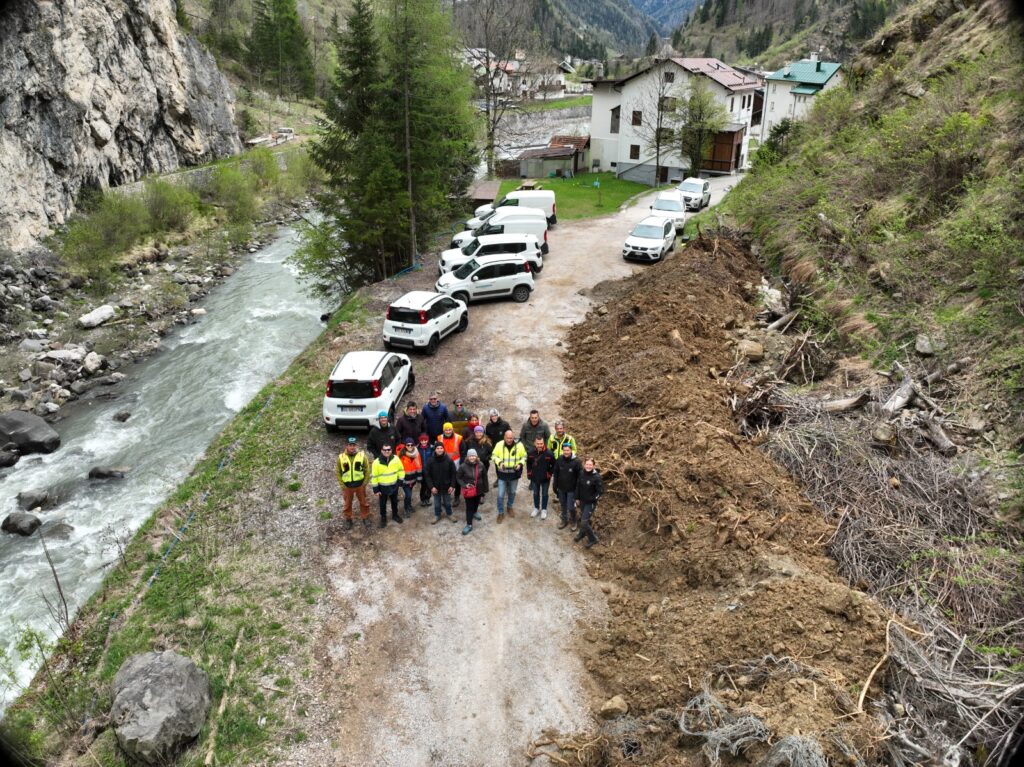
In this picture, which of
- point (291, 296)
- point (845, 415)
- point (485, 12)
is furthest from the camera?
point (485, 12)

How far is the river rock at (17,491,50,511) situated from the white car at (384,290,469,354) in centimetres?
960

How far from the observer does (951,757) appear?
20.6 feet

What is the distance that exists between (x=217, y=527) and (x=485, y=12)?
164ft

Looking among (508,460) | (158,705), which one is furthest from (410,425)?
(158,705)

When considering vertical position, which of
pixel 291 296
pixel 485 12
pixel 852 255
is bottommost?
pixel 291 296

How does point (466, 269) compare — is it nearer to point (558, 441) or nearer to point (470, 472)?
point (558, 441)

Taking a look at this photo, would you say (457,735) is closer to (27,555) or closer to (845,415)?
(845,415)

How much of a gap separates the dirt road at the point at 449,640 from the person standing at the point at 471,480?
59cm

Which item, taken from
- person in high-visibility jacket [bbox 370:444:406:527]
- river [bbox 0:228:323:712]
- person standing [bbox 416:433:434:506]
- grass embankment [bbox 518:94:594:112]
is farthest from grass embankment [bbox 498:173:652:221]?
grass embankment [bbox 518:94:594:112]

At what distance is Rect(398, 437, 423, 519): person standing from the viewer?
39.9ft

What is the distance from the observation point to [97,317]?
95.0 feet

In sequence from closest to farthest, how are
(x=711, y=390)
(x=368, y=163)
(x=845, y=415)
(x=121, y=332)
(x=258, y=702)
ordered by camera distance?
1. (x=258, y=702)
2. (x=845, y=415)
3. (x=711, y=390)
4. (x=368, y=163)
5. (x=121, y=332)

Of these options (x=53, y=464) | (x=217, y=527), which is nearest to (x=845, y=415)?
(x=217, y=527)

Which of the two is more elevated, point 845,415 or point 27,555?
point 845,415
